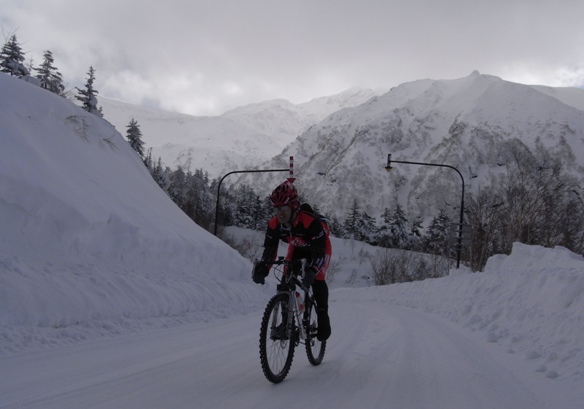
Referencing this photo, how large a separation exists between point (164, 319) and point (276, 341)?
4838 mm

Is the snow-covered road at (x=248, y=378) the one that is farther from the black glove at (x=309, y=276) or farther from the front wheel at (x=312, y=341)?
the black glove at (x=309, y=276)

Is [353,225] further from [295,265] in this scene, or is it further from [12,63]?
[295,265]

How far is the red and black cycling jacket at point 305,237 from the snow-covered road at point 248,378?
1.24 m

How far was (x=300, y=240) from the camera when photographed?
5.14 m

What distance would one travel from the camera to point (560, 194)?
30953 mm

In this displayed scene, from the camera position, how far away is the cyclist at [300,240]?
4.83 metres

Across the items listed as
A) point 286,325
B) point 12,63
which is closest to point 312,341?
point 286,325

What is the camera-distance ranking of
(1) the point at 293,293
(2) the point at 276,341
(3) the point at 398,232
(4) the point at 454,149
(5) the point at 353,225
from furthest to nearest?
(4) the point at 454,149 < (5) the point at 353,225 < (3) the point at 398,232 < (1) the point at 293,293 < (2) the point at 276,341

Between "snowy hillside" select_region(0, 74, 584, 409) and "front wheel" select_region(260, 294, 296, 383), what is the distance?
22 centimetres

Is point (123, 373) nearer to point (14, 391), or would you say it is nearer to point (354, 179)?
point (14, 391)

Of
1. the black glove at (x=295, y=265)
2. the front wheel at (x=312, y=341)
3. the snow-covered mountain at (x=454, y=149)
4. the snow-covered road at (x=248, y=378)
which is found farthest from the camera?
the snow-covered mountain at (x=454, y=149)

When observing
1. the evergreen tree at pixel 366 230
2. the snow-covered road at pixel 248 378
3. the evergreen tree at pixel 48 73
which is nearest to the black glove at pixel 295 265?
the snow-covered road at pixel 248 378

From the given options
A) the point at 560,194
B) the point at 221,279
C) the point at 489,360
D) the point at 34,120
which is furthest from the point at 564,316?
the point at 560,194

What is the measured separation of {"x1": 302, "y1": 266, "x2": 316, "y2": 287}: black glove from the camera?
4.75 metres
